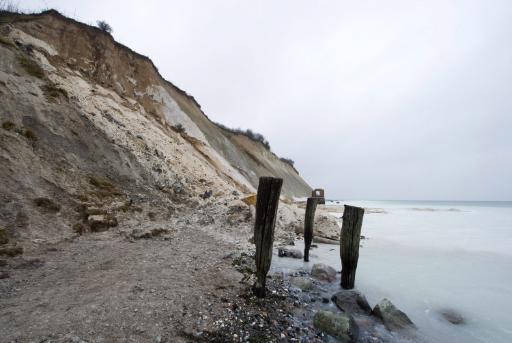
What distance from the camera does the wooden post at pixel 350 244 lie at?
19.1ft

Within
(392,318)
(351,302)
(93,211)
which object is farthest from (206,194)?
(392,318)

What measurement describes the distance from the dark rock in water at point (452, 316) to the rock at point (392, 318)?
1034mm

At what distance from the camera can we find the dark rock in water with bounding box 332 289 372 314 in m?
4.74

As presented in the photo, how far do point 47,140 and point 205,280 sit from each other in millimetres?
8037

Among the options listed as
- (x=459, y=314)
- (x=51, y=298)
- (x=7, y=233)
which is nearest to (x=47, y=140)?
(x=7, y=233)

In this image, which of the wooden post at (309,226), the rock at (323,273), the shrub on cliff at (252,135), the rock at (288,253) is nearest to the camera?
the rock at (323,273)

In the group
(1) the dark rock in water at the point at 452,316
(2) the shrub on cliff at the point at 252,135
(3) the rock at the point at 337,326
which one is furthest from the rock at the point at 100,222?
(2) the shrub on cliff at the point at 252,135

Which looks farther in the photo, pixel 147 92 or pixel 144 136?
pixel 147 92

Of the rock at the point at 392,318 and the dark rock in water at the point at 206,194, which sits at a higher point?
the dark rock in water at the point at 206,194

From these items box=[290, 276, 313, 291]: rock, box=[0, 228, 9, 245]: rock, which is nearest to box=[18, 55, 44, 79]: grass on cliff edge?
box=[0, 228, 9, 245]: rock

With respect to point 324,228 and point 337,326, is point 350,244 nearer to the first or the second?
point 337,326

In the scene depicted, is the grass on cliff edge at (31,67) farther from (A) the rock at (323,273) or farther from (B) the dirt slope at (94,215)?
(A) the rock at (323,273)

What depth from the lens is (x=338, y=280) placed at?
6281mm

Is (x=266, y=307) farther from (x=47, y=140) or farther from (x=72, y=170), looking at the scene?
(x=47, y=140)
